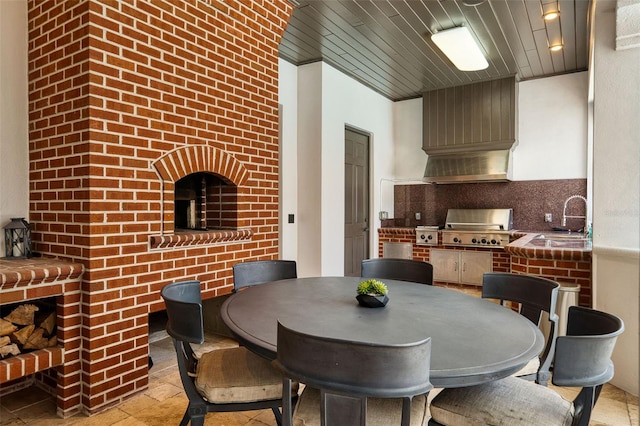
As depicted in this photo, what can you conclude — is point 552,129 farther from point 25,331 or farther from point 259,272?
point 25,331

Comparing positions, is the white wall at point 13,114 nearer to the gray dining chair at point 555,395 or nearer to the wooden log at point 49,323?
the wooden log at point 49,323

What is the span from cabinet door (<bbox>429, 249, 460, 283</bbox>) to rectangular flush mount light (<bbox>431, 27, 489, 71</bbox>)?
2.52 metres

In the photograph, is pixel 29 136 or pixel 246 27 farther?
pixel 246 27

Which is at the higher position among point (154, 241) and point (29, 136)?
point (29, 136)

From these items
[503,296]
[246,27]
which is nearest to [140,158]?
[246,27]

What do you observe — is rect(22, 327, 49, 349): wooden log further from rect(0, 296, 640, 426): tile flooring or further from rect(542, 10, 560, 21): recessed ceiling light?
rect(542, 10, 560, 21): recessed ceiling light

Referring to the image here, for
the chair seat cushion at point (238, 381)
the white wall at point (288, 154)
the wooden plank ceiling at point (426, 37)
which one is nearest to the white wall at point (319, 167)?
the white wall at point (288, 154)

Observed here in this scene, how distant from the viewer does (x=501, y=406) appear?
1.35 meters

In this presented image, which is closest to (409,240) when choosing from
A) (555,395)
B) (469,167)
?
(469,167)

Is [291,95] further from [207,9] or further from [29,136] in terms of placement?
[29,136]

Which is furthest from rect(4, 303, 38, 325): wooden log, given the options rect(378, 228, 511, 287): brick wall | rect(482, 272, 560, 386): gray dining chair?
rect(378, 228, 511, 287): brick wall

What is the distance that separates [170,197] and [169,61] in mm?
912

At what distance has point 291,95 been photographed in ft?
15.0

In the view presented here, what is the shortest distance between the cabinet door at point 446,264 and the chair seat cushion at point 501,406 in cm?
405
